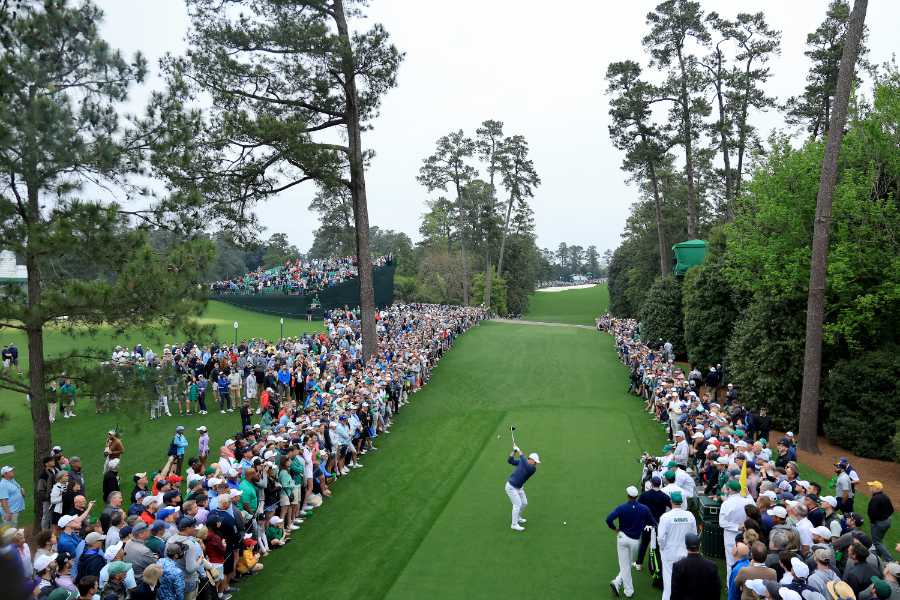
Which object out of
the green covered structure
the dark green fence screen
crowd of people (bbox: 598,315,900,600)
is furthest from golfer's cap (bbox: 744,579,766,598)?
the dark green fence screen

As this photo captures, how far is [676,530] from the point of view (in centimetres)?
783

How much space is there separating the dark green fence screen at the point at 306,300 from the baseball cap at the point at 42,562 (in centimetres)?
3278

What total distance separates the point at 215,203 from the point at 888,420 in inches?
757

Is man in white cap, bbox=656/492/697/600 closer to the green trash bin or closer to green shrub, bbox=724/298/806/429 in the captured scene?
the green trash bin

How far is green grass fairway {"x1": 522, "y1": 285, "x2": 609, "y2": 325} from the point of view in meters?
78.7

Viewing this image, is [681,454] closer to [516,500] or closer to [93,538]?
[516,500]

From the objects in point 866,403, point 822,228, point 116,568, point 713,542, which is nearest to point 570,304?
point 866,403

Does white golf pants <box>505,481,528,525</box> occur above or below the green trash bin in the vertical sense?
above

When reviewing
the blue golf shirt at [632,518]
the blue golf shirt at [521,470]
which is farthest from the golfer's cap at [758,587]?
the blue golf shirt at [521,470]

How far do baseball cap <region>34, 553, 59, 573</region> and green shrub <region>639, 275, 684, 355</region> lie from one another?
89.2ft

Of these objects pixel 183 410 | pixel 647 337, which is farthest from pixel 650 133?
pixel 183 410

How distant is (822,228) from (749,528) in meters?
10.3

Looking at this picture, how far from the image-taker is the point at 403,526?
36.4 ft

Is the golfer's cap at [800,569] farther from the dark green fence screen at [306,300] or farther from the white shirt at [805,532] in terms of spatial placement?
the dark green fence screen at [306,300]
